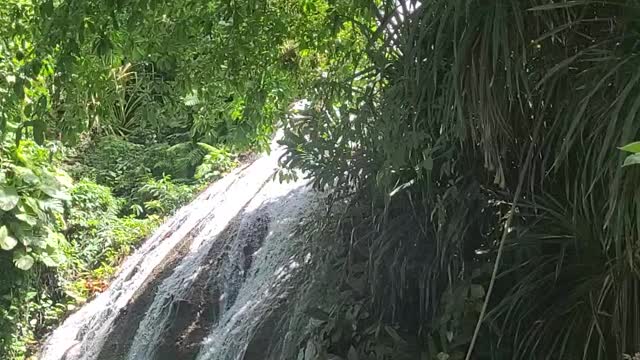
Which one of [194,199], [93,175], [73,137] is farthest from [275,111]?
[93,175]

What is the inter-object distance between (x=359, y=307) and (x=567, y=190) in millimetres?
875

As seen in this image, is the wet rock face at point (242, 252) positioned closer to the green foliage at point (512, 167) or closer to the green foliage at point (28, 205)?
the green foliage at point (28, 205)

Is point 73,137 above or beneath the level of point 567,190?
above

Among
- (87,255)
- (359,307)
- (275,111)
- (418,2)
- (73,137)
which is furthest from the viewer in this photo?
(87,255)

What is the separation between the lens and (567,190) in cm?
185

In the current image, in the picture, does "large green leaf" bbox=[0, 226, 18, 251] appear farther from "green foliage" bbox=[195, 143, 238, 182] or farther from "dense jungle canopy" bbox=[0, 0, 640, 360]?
"green foliage" bbox=[195, 143, 238, 182]

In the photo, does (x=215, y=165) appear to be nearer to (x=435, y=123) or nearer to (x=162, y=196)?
(x=162, y=196)

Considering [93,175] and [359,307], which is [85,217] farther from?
[359,307]

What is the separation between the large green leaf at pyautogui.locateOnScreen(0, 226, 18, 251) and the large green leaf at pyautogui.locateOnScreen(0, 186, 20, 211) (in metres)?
0.21

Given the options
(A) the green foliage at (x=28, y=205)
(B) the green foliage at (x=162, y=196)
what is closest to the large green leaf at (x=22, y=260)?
(A) the green foliage at (x=28, y=205)

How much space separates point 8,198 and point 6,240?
336 mm

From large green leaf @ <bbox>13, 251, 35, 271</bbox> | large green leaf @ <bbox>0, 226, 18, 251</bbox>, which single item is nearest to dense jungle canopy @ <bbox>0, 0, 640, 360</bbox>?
large green leaf @ <bbox>0, 226, 18, 251</bbox>

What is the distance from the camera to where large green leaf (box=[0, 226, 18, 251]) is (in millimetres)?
5273

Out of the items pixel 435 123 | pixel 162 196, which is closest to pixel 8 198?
pixel 162 196
